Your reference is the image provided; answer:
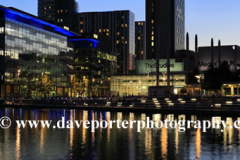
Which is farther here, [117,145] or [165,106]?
[165,106]

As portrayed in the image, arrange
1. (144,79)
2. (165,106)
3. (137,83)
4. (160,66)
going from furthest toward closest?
(160,66), (137,83), (144,79), (165,106)

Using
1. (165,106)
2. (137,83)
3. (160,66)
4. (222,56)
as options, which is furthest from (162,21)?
(165,106)

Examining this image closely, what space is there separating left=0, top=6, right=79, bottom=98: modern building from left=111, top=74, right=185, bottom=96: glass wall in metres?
22.0

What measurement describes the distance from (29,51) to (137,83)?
51.3m

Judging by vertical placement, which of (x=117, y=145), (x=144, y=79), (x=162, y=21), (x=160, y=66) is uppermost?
(x=162, y=21)

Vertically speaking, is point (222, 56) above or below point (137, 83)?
above

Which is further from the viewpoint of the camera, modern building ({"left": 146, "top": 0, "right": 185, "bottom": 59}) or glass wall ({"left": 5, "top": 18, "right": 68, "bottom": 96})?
modern building ({"left": 146, "top": 0, "right": 185, "bottom": 59})

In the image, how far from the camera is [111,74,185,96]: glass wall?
509 feet

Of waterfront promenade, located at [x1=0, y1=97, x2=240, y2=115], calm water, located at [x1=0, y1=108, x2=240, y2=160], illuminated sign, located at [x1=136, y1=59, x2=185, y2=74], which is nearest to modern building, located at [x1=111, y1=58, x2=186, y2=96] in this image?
illuminated sign, located at [x1=136, y1=59, x2=185, y2=74]

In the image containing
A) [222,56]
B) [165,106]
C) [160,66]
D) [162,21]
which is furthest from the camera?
[162,21]

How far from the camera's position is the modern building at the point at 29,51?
4500 inches

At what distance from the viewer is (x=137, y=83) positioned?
525 feet

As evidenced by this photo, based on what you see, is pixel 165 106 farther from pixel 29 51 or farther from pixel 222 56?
pixel 222 56

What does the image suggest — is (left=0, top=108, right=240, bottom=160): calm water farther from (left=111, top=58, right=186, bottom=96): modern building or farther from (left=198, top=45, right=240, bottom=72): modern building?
(left=111, top=58, right=186, bottom=96): modern building
